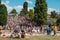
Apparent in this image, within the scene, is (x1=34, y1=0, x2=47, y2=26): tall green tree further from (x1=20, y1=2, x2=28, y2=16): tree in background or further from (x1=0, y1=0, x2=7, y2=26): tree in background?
(x1=20, y1=2, x2=28, y2=16): tree in background

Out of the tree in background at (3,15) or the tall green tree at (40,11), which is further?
the tree in background at (3,15)

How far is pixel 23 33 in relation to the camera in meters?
20.1

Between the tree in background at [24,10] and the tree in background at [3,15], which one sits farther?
the tree in background at [24,10]

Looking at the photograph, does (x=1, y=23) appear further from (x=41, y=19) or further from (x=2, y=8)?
(x=41, y=19)

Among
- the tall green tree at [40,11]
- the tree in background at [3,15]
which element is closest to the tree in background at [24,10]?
the tree in background at [3,15]

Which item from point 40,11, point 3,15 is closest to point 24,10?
point 3,15

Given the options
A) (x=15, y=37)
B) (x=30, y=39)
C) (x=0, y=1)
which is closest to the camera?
(x=30, y=39)

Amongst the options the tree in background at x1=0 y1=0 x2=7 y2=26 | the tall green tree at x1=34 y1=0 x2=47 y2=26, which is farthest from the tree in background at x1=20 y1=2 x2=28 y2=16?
the tall green tree at x1=34 y1=0 x2=47 y2=26

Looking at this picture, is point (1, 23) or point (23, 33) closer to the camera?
point (23, 33)

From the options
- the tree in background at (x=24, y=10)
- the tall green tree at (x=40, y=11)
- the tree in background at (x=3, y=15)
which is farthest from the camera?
the tree in background at (x=24, y=10)

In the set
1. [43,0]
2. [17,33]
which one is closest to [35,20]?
[43,0]

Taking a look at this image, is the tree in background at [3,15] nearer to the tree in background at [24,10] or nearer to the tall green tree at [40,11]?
the tall green tree at [40,11]

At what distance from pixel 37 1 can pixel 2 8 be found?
24.5 ft

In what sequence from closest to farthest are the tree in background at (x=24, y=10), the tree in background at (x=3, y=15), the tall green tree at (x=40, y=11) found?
1. the tall green tree at (x=40, y=11)
2. the tree in background at (x=3, y=15)
3. the tree in background at (x=24, y=10)
